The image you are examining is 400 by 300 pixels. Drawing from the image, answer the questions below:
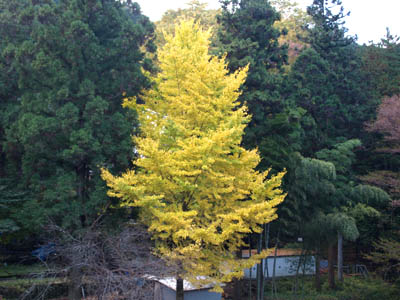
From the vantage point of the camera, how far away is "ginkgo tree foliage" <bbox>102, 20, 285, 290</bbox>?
496 inches

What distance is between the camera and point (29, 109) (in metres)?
15.0

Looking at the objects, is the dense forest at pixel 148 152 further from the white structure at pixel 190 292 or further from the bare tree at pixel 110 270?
the white structure at pixel 190 292

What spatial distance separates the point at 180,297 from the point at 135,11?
39.2ft

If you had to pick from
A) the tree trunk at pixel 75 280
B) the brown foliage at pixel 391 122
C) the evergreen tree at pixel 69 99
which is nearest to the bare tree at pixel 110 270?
the tree trunk at pixel 75 280

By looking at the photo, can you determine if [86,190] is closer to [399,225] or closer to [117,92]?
[117,92]

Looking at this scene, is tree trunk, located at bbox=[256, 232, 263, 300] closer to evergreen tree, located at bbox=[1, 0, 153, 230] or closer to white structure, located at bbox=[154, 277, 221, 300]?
white structure, located at bbox=[154, 277, 221, 300]

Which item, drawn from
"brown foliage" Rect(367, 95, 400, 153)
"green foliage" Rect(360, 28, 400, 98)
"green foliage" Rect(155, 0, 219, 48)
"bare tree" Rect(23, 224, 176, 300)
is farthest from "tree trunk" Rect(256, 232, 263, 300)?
"green foliage" Rect(155, 0, 219, 48)

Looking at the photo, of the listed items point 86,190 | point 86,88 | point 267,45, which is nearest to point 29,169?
point 86,190

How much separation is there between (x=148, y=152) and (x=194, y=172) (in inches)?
59.6

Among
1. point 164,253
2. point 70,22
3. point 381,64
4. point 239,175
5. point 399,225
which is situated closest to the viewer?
point 164,253

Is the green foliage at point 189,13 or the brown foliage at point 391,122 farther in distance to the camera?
the green foliage at point 189,13

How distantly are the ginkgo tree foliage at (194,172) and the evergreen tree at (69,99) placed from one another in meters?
1.15

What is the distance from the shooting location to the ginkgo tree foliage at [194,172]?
496 inches

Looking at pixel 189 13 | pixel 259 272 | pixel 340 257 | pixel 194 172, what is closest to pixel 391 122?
pixel 340 257
